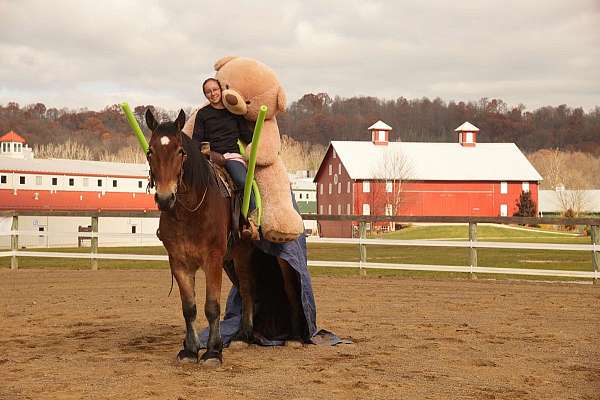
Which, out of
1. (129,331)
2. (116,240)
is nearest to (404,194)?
(116,240)

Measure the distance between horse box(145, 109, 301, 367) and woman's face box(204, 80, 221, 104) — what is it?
77 centimetres

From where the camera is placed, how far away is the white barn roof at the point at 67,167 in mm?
61500

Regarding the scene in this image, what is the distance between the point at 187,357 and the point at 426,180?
5886 cm

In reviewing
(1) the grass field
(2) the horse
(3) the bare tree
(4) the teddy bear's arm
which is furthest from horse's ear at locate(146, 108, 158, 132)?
(3) the bare tree

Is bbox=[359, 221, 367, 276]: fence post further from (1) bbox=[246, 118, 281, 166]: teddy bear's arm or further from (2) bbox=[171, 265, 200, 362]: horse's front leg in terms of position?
(2) bbox=[171, 265, 200, 362]: horse's front leg

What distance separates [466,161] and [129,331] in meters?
60.2

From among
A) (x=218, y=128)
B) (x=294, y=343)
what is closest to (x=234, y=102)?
(x=218, y=128)

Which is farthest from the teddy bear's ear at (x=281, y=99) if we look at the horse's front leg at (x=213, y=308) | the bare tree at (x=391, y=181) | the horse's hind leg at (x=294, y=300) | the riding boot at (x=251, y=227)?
the bare tree at (x=391, y=181)

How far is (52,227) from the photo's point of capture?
52344 millimetres

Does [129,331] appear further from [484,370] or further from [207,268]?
[484,370]

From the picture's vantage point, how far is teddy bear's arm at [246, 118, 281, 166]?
7.87 m

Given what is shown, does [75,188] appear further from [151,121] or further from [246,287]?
[151,121]

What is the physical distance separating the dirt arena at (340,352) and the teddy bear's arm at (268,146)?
197 cm

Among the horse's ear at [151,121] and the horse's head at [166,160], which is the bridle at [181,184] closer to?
the horse's head at [166,160]
